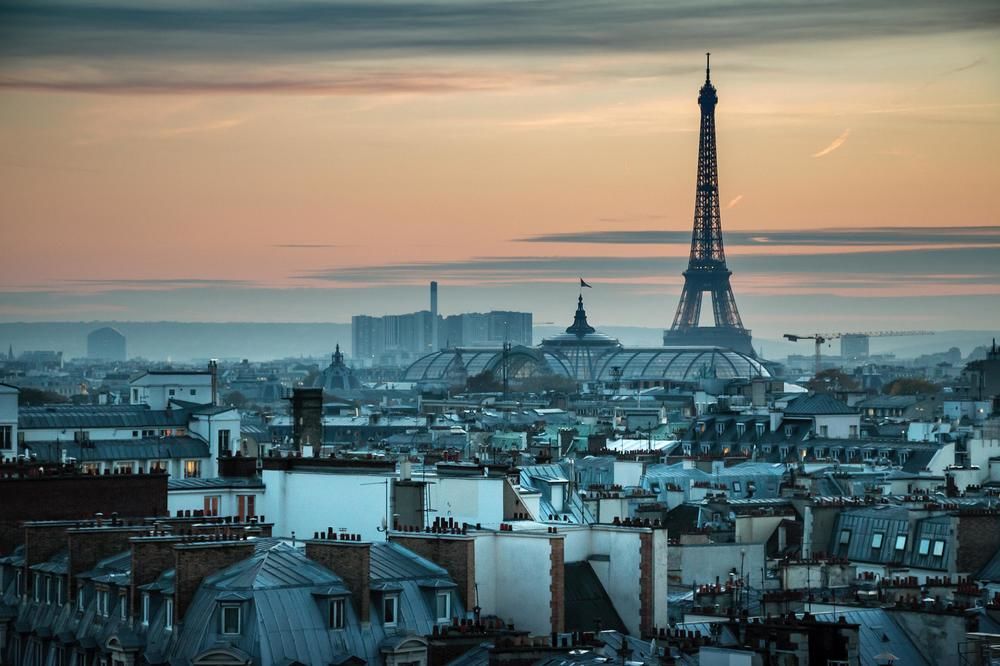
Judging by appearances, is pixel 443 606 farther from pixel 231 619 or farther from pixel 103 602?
pixel 103 602

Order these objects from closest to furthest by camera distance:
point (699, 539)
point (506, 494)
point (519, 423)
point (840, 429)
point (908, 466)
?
point (506, 494), point (699, 539), point (908, 466), point (840, 429), point (519, 423)

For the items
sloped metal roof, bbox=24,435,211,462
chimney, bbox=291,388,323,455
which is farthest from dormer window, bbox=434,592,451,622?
sloped metal roof, bbox=24,435,211,462

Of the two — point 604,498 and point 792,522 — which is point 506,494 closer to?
point 792,522

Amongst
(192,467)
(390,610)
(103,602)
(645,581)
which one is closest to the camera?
(390,610)

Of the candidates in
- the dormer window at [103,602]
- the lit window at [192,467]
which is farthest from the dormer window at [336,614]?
the lit window at [192,467]

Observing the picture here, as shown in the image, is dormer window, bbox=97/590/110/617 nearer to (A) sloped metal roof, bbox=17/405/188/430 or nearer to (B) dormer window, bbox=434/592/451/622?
(B) dormer window, bbox=434/592/451/622

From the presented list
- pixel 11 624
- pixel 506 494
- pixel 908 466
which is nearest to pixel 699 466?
pixel 908 466

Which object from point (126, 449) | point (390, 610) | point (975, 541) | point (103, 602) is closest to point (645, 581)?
point (390, 610)
